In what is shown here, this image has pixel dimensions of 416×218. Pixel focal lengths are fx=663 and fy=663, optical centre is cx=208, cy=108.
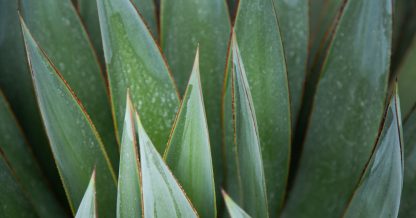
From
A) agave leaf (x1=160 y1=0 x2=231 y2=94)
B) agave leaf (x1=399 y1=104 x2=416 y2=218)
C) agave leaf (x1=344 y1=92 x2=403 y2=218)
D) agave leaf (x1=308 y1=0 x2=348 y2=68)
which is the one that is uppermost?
agave leaf (x1=160 y1=0 x2=231 y2=94)

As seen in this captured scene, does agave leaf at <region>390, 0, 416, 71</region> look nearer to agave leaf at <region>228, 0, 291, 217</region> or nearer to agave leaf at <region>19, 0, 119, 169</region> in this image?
agave leaf at <region>228, 0, 291, 217</region>

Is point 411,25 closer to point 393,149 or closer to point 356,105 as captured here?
point 356,105

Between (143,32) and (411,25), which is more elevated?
(143,32)

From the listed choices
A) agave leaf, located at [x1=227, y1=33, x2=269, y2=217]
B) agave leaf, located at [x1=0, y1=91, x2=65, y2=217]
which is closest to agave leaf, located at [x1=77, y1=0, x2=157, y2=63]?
agave leaf, located at [x1=0, y1=91, x2=65, y2=217]

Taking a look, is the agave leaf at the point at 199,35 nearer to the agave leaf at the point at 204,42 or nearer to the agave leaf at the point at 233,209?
the agave leaf at the point at 204,42

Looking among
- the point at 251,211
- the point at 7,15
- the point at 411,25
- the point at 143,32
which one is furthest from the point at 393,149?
the point at 7,15

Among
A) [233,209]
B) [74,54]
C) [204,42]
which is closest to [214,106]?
[204,42]
